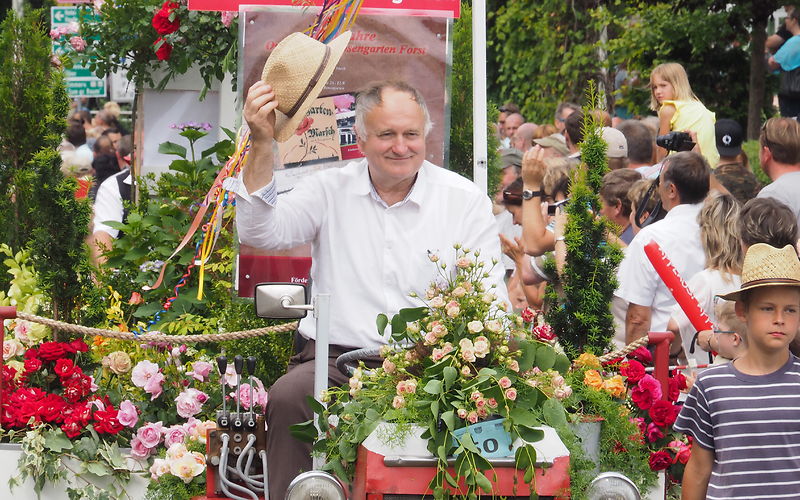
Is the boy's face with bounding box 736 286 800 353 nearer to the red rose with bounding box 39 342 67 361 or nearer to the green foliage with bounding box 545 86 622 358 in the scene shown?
the green foliage with bounding box 545 86 622 358

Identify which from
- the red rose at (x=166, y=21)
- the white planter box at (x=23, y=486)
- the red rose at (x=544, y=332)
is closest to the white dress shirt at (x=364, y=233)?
the red rose at (x=544, y=332)

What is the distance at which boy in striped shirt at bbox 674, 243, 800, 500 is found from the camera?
14.9ft

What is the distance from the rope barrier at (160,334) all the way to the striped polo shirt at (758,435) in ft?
8.55

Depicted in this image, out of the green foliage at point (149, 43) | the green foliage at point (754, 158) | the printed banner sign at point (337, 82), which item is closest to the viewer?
the printed banner sign at point (337, 82)

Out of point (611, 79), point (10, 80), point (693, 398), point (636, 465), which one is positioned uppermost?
point (611, 79)

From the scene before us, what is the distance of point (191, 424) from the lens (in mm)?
6133

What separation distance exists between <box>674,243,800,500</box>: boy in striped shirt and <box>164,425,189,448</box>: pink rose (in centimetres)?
248

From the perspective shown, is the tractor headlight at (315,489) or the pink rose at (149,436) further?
the pink rose at (149,436)

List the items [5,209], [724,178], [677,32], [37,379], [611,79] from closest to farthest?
[37,379]
[5,209]
[724,178]
[677,32]
[611,79]

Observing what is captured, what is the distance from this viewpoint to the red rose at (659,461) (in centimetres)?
535

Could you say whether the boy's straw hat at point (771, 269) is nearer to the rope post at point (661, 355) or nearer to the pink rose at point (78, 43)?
the rope post at point (661, 355)

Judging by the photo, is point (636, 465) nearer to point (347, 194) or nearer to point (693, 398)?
point (693, 398)

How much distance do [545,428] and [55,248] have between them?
3551 mm

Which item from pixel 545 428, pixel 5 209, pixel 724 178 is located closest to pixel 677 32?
pixel 724 178
